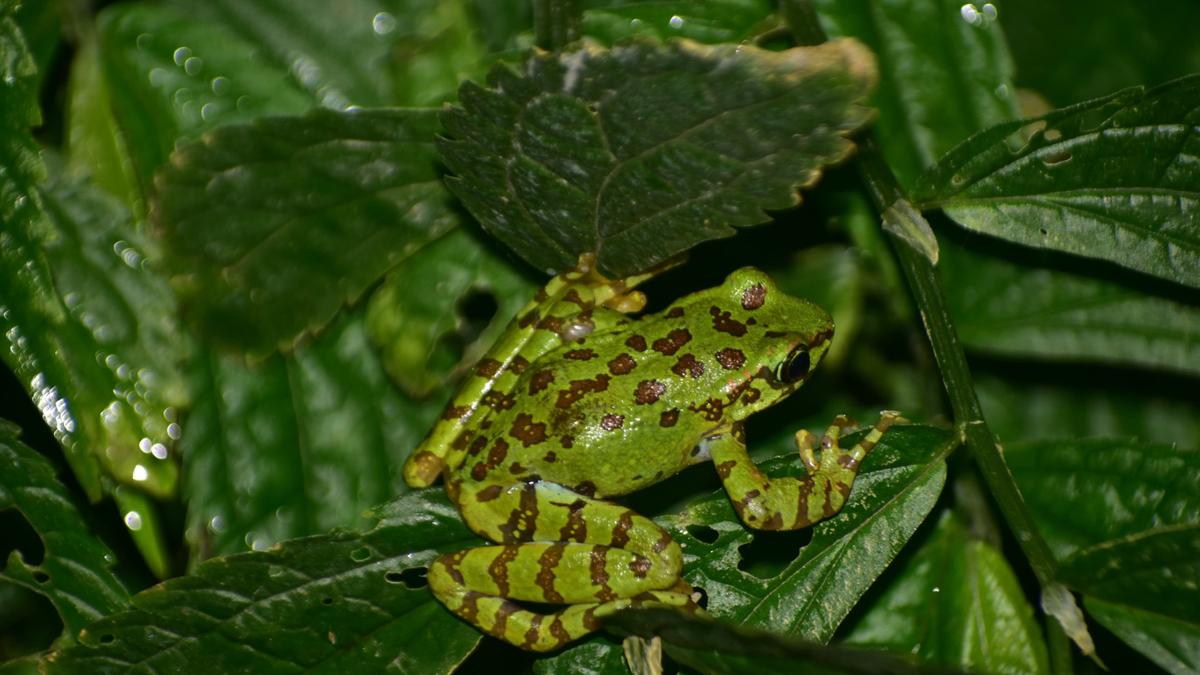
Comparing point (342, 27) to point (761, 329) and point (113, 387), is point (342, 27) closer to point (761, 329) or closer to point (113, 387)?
point (113, 387)

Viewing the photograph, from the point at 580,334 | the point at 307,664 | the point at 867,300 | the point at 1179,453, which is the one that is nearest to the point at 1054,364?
the point at 867,300

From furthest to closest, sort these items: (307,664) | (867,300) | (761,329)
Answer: (867,300) → (761,329) → (307,664)

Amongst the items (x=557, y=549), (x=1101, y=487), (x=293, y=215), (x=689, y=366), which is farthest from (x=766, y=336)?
(x=293, y=215)

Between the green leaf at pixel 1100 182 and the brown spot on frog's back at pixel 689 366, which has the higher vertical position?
the green leaf at pixel 1100 182

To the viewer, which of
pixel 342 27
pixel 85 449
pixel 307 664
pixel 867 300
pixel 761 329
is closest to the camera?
pixel 307 664

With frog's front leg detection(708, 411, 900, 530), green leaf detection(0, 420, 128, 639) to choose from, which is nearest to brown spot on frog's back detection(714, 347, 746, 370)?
frog's front leg detection(708, 411, 900, 530)

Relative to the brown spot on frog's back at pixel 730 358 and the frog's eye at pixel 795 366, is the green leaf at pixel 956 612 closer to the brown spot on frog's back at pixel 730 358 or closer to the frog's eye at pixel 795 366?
the frog's eye at pixel 795 366

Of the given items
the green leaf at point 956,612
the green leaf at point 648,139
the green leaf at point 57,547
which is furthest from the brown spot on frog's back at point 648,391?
the green leaf at point 57,547
